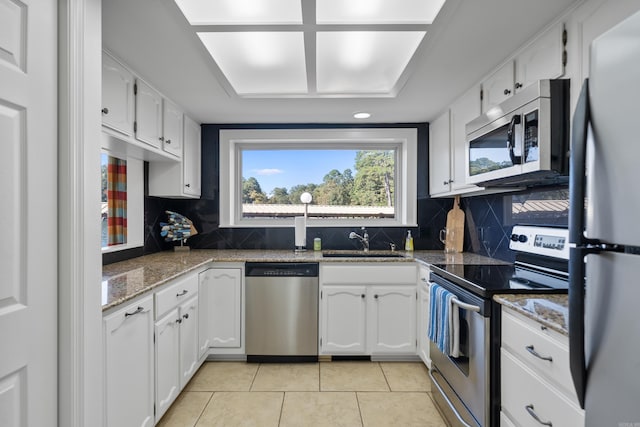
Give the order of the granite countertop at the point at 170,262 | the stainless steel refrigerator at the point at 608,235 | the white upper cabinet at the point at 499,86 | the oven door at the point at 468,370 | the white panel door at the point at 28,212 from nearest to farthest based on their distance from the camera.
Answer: the stainless steel refrigerator at the point at 608,235
the white panel door at the point at 28,212
the oven door at the point at 468,370
the granite countertop at the point at 170,262
the white upper cabinet at the point at 499,86

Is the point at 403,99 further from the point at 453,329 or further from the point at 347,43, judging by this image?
the point at 453,329

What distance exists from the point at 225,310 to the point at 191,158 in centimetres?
139

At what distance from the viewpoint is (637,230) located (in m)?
0.65

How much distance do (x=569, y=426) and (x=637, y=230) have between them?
77 cm

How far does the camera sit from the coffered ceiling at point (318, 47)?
1.49 metres

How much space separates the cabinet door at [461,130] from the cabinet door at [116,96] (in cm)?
219

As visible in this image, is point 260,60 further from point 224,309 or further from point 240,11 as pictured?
point 224,309

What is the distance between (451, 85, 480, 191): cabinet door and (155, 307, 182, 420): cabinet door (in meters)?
2.13

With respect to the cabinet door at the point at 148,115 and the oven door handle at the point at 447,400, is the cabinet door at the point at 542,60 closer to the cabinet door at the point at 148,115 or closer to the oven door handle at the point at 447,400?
the oven door handle at the point at 447,400

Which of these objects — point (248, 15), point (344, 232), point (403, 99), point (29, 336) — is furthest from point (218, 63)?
point (344, 232)

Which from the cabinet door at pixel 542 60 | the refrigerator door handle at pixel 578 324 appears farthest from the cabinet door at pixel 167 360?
the cabinet door at pixel 542 60

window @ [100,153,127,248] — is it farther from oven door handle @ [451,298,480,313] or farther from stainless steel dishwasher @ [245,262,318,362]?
oven door handle @ [451,298,480,313]

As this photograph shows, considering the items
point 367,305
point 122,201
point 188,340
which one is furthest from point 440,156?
point 122,201

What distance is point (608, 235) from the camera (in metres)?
0.72
